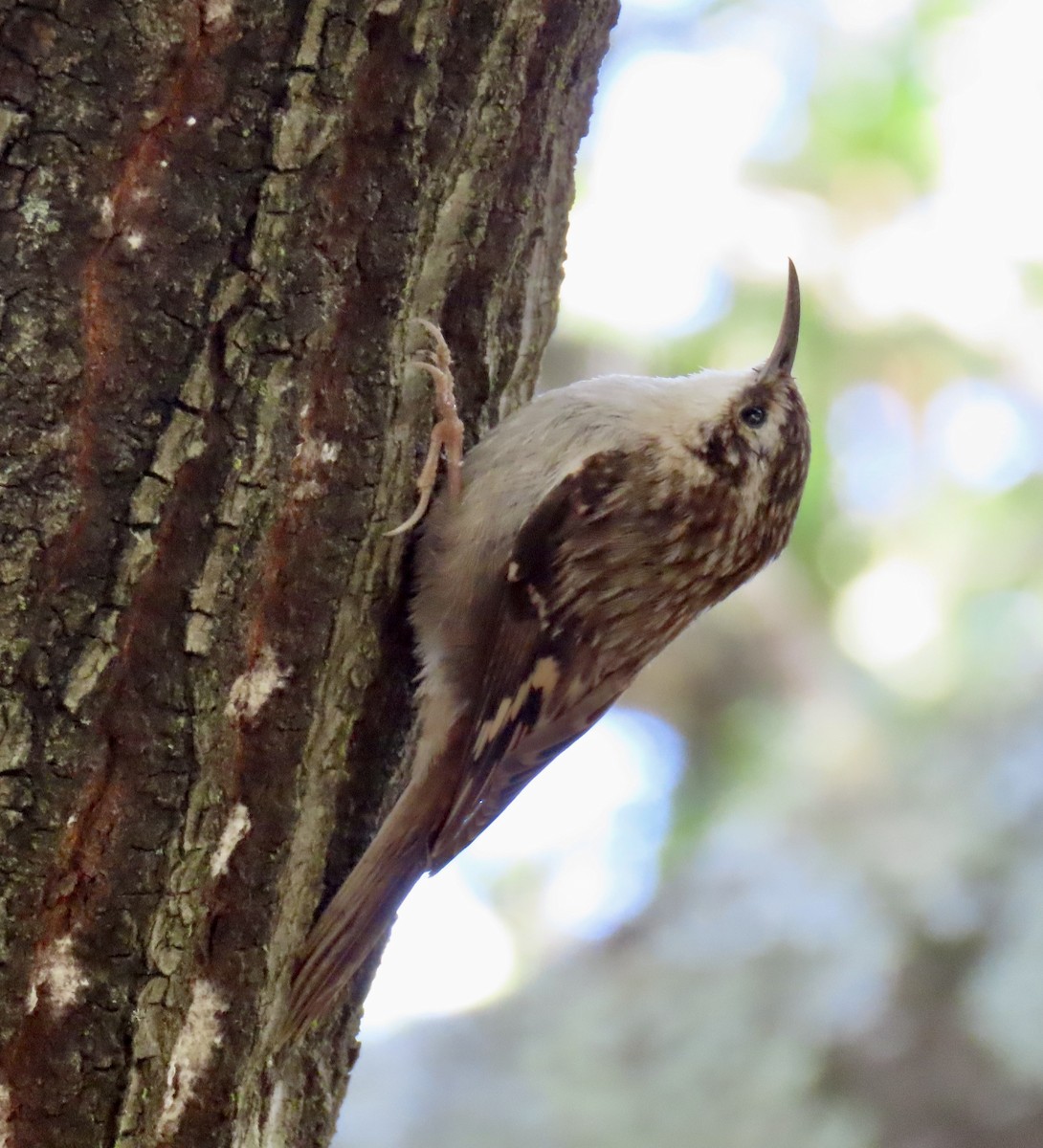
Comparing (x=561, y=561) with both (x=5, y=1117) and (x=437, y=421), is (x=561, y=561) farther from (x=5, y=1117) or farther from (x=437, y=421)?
(x=5, y=1117)

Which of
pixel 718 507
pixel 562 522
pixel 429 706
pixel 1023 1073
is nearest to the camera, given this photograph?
pixel 429 706

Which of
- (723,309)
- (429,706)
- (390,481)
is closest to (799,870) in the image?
(723,309)

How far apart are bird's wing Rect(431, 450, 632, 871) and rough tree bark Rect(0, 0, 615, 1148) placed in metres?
0.30

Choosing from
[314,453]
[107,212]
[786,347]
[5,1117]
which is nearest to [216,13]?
[107,212]

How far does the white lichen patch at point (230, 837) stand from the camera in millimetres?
1250

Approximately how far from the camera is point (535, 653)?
1.79 metres

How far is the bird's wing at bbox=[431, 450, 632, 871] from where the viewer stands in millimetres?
1736

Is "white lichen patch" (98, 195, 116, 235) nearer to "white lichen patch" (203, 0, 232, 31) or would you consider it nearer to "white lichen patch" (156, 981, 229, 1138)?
"white lichen patch" (203, 0, 232, 31)

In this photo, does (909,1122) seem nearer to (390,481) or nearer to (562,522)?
(562,522)

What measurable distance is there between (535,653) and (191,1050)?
70 centimetres

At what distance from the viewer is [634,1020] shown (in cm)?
371

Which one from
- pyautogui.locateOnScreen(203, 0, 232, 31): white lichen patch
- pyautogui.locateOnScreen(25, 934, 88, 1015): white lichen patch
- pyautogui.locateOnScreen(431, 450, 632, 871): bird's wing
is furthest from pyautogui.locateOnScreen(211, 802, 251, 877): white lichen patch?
pyautogui.locateOnScreen(203, 0, 232, 31): white lichen patch

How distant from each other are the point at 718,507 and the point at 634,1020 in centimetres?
216

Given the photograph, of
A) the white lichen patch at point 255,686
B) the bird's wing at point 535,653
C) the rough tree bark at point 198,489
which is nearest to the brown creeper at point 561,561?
the bird's wing at point 535,653
